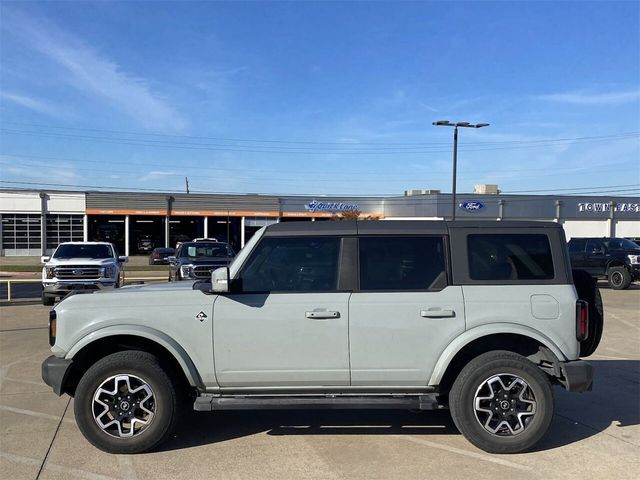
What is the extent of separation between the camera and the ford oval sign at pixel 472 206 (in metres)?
50.8

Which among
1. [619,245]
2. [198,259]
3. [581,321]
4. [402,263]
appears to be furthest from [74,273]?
[619,245]

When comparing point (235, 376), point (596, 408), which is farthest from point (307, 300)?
point (596, 408)

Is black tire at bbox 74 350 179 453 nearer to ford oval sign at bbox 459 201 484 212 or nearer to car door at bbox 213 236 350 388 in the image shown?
car door at bbox 213 236 350 388

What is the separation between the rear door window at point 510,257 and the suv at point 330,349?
0.10 feet

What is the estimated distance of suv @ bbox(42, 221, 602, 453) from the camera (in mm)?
4352

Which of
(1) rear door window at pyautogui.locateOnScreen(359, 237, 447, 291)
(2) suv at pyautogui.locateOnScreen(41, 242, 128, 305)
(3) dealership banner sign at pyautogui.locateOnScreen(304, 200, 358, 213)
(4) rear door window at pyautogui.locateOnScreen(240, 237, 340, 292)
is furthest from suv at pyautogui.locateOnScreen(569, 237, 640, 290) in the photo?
(3) dealership banner sign at pyautogui.locateOnScreen(304, 200, 358, 213)

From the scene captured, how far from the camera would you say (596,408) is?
5586 mm

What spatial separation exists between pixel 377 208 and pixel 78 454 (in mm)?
51727

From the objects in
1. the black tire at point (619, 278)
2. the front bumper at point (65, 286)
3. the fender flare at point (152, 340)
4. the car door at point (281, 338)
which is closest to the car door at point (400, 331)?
the car door at point (281, 338)

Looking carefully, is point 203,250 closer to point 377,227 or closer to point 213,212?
point 377,227

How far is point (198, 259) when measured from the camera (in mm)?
15453

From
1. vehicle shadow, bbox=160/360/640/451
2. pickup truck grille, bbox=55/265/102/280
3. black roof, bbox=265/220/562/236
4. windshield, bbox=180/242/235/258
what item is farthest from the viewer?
windshield, bbox=180/242/235/258

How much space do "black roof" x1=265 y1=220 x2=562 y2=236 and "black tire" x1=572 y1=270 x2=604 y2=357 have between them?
743 mm

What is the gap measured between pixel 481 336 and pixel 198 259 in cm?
1211
